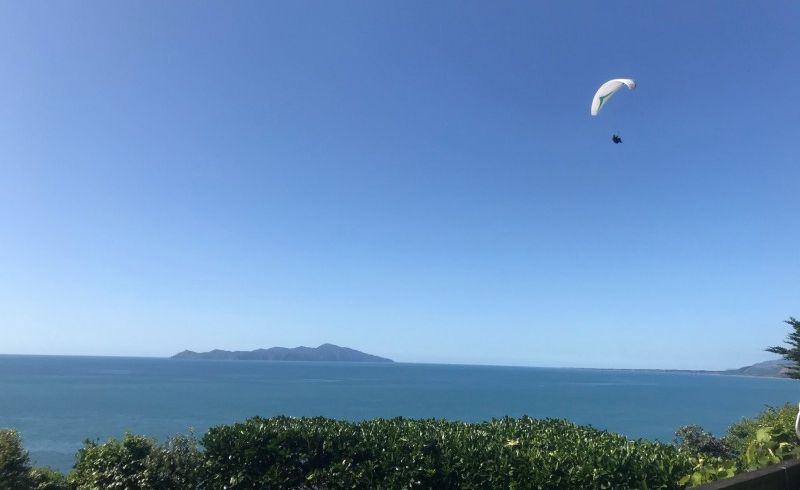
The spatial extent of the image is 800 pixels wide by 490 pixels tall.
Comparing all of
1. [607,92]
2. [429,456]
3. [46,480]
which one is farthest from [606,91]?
[46,480]

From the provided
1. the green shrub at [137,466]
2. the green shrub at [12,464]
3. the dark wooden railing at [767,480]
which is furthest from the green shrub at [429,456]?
the green shrub at [12,464]

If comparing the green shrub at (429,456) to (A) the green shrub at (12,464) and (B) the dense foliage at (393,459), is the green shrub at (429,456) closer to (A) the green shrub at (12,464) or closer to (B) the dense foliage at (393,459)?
(B) the dense foliage at (393,459)

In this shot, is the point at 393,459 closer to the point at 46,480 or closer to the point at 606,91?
the point at 46,480

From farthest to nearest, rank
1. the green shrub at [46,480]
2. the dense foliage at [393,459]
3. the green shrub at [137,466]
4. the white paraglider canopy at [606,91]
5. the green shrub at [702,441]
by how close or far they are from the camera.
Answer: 1. the green shrub at [702,441]
2. the white paraglider canopy at [606,91]
3. the green shrub at [46,480]
4. the green shrub at [137,466]
5. the dense foliage at [393,459]

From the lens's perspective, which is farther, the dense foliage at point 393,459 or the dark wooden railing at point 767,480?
the dense foliage at point 393,459

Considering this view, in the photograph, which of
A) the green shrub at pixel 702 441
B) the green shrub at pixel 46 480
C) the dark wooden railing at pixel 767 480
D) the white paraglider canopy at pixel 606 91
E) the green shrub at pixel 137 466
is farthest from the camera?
the green shrub at pixel 702 441

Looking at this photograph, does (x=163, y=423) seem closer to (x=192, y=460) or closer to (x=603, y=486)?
(x=192, y=460)

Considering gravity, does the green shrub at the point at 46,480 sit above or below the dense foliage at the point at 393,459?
below
